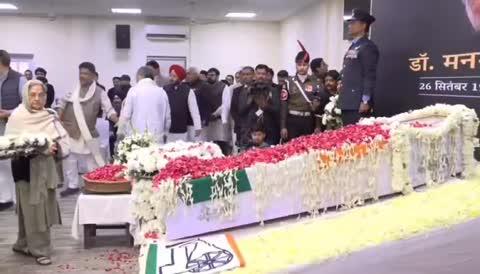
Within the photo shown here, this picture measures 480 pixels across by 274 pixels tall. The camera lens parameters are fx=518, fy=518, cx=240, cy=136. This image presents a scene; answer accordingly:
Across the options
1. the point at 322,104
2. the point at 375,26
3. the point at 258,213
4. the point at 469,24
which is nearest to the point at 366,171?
the point at 258,213

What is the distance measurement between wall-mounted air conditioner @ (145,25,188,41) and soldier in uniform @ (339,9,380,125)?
8937 millimetres

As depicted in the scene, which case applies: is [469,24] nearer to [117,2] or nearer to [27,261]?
[27,261]

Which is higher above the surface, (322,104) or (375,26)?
(375,26)

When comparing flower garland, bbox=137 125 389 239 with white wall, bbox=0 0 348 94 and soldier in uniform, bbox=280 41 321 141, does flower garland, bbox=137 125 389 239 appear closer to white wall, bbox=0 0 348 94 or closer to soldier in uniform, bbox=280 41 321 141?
soldier in uniform, bbox=280 41 321 141

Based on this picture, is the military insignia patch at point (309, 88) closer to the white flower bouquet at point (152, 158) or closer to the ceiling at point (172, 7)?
the white flower bouquet at point (152, 158)

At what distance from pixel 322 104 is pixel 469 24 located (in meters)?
1.84

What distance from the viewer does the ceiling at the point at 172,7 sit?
9.66 metres

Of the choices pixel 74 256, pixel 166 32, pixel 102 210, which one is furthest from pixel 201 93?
pixel 166 32

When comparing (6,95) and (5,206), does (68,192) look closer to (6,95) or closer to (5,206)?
(5,206)

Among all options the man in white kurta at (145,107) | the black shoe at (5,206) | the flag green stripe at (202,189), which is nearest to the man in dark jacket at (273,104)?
the man in white kurta at (145,107)

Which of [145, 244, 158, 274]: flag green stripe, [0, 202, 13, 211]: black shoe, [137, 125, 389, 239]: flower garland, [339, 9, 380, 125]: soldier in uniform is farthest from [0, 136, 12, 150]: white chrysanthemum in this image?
[339, 9, 380, 125]: soldier in uniform

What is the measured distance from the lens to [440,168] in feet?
7.95

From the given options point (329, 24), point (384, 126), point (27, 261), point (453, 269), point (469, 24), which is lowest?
point (27, 261)

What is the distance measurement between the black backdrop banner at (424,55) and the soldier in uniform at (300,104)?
0.78 metres
